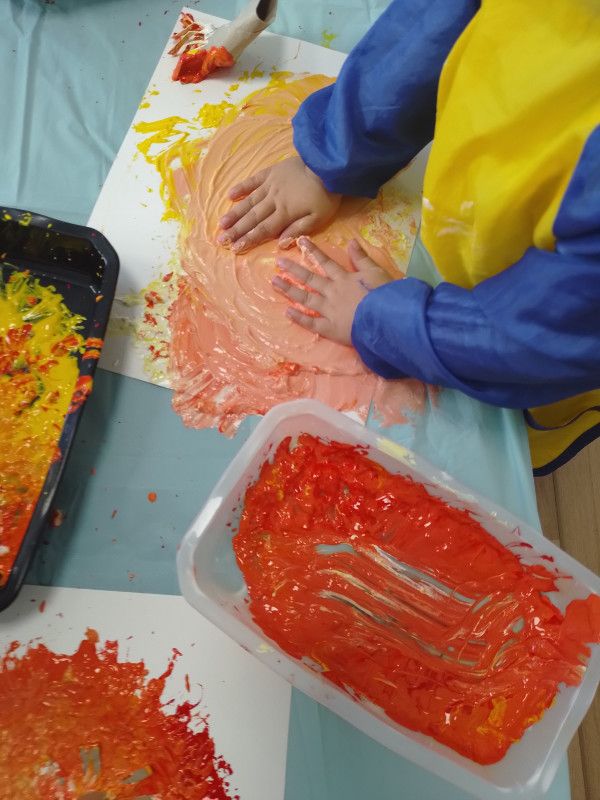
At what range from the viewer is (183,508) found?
696mm

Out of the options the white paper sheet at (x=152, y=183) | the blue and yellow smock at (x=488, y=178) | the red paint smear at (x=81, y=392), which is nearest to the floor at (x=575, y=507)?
the blue and yellow smock at (x=488, y=178)

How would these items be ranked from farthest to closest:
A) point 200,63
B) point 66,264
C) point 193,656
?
point 200,63
point 66,264
point 193,656

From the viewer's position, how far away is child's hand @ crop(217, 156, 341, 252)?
780 millimetres

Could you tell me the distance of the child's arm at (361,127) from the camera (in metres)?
0.64

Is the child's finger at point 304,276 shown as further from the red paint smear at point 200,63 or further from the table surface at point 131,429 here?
the red paint smear at point 200,63

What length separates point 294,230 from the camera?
0.79 metres

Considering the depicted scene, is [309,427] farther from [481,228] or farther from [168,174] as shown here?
[168,174]

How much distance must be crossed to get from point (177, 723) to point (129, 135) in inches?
29.0

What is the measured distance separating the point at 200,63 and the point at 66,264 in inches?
14.3

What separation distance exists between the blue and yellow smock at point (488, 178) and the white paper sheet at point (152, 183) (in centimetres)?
18

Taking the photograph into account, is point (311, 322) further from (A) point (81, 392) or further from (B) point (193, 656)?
(B) point (193, 656)

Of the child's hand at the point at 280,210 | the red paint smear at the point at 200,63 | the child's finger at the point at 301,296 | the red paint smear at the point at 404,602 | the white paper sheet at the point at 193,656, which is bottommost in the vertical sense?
the white paper sheet at the point at 193,656

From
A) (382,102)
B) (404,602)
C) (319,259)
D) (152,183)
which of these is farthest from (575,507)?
(152,183)

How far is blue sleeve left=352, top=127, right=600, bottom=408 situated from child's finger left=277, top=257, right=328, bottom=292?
0.27 feet
